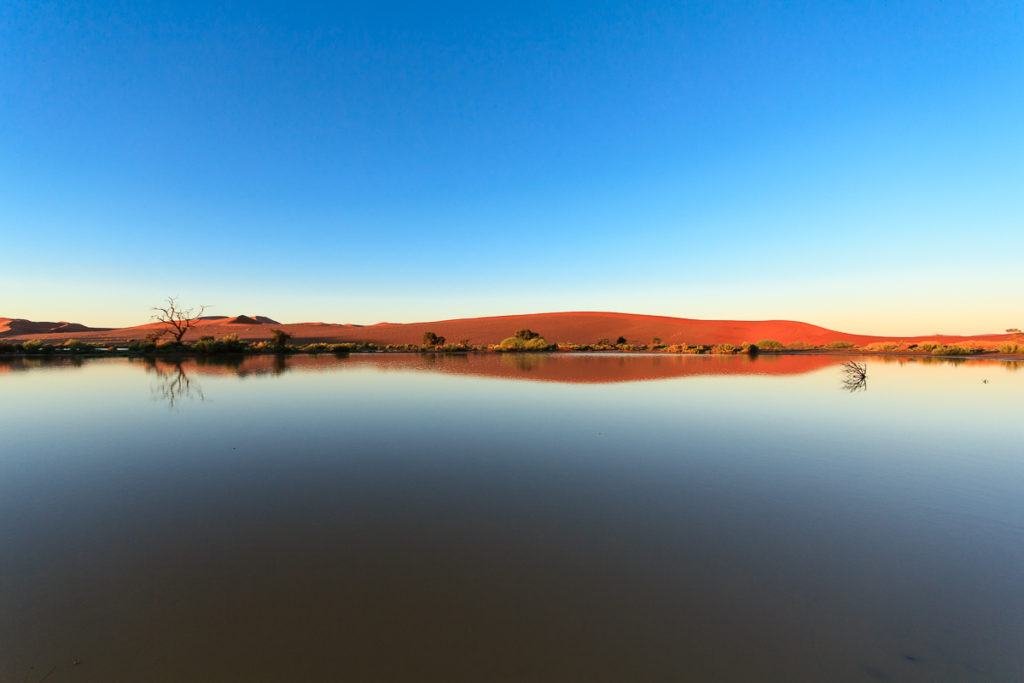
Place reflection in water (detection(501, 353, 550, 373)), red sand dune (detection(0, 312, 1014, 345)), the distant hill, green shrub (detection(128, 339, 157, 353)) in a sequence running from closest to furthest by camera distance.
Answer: reflection in water (detection(501, 353, 550, 373))
green shrub (detection(128, 339, 157, 353))
red sand dune (detection(0, 312, 1014, 345))
the distant hill

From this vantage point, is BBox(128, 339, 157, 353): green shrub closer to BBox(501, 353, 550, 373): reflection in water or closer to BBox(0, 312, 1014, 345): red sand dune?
BBox(0, 312, 1014, 345): red sand dune

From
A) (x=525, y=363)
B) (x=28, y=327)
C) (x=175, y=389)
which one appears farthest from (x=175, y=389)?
(x=28, y=327)

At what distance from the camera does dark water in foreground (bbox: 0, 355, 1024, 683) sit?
2.10 metres

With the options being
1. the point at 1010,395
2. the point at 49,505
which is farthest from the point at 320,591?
the point at 1010,395

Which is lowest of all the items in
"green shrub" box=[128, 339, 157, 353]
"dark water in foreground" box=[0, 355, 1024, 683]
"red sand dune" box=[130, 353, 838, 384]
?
"dark water in foreground" box=[0, 355, 1024, 683]

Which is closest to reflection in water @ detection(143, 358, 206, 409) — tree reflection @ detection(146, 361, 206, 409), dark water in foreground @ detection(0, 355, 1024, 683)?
tree reflection @ detection(146, 361, 206, 409)

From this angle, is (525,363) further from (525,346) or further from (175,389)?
(525,346)

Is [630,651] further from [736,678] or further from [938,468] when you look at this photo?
[938,468]

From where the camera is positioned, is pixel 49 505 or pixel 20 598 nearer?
pixel 20 598

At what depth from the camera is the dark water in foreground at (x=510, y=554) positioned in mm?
2104

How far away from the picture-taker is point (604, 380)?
1465 cm

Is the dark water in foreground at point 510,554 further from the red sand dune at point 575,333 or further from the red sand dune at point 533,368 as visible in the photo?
the red sand dune at point 575,333

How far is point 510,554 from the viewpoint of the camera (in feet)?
10.0

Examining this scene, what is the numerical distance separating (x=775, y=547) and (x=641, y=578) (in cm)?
123
